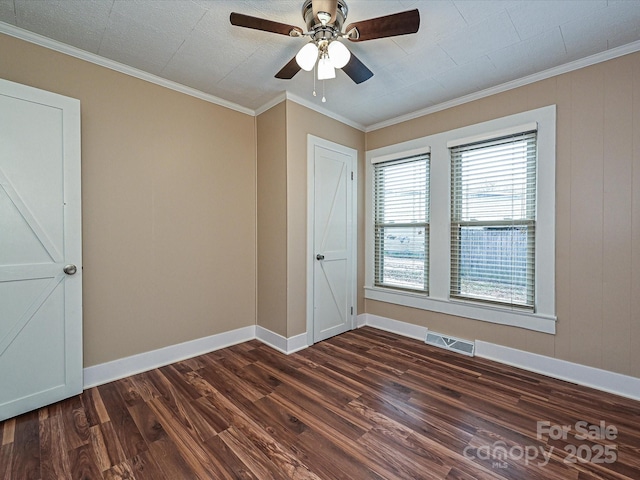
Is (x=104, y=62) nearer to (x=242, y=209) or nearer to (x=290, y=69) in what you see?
(x=290, y=69)

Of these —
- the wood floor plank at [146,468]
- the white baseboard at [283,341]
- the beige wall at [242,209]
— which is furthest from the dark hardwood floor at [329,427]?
the beige wall at [242,209]

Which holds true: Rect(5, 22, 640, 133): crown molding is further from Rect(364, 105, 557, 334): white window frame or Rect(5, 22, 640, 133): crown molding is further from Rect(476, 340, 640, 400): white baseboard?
Rect(476, 340, 640, 400): white baseboard

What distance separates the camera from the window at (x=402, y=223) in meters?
3.54

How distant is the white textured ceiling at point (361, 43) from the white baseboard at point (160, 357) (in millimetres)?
2602

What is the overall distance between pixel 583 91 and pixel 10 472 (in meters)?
4.72

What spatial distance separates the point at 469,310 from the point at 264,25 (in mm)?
3129

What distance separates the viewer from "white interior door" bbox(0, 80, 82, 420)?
2.02 metres

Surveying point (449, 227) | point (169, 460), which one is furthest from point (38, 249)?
point (449, 227)

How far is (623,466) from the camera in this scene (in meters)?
1.63

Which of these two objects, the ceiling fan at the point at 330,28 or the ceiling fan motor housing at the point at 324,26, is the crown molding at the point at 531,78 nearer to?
the ceiling fan at the point at 330,28

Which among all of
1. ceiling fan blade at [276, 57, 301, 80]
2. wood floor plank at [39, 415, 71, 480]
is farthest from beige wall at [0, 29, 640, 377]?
ceiling fan blade at [276, 57, 301, 80]

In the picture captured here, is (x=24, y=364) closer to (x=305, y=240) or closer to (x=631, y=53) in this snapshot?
(x=305, y=240)

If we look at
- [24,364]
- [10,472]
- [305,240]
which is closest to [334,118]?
[305,240]

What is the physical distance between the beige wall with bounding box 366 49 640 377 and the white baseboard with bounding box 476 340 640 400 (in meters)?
0.06
